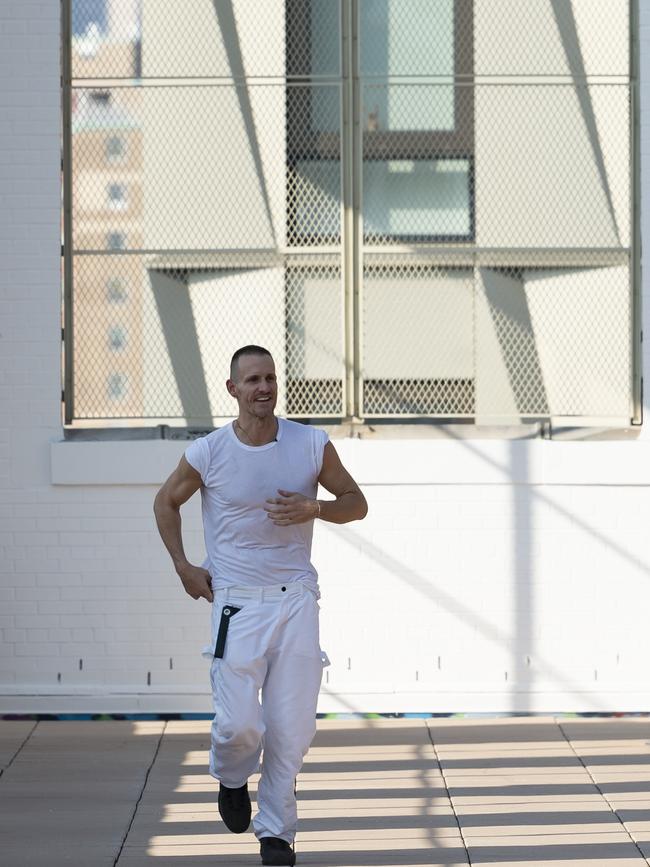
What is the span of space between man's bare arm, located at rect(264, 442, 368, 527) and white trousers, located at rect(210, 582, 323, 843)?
25cm

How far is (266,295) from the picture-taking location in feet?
23.6

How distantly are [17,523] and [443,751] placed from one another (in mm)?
2301

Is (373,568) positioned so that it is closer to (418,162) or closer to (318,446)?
(418,162)

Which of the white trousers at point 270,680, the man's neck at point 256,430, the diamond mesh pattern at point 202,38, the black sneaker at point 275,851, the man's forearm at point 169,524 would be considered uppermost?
the diamond mesh pattern at point 202,38

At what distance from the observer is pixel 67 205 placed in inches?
282

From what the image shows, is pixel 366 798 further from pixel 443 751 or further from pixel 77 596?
pixel 77 596

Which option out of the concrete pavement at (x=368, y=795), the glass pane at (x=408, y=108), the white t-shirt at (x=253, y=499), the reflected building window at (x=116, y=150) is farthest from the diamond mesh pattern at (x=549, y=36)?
the white t-shirt at (x=253, y=499)

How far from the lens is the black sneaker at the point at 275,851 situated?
14.5 feet

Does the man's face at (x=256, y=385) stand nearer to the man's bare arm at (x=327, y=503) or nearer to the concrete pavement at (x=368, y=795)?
the man's bare arm at (x=327, y=503)

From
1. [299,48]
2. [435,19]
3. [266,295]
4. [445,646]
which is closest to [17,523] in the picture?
[266,295]

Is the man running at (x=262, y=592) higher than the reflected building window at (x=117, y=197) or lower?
lower

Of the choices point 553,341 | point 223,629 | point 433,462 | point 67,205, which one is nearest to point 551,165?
point 553,341

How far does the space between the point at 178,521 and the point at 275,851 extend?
41.0 inches

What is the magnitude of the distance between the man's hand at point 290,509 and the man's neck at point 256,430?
25cm
